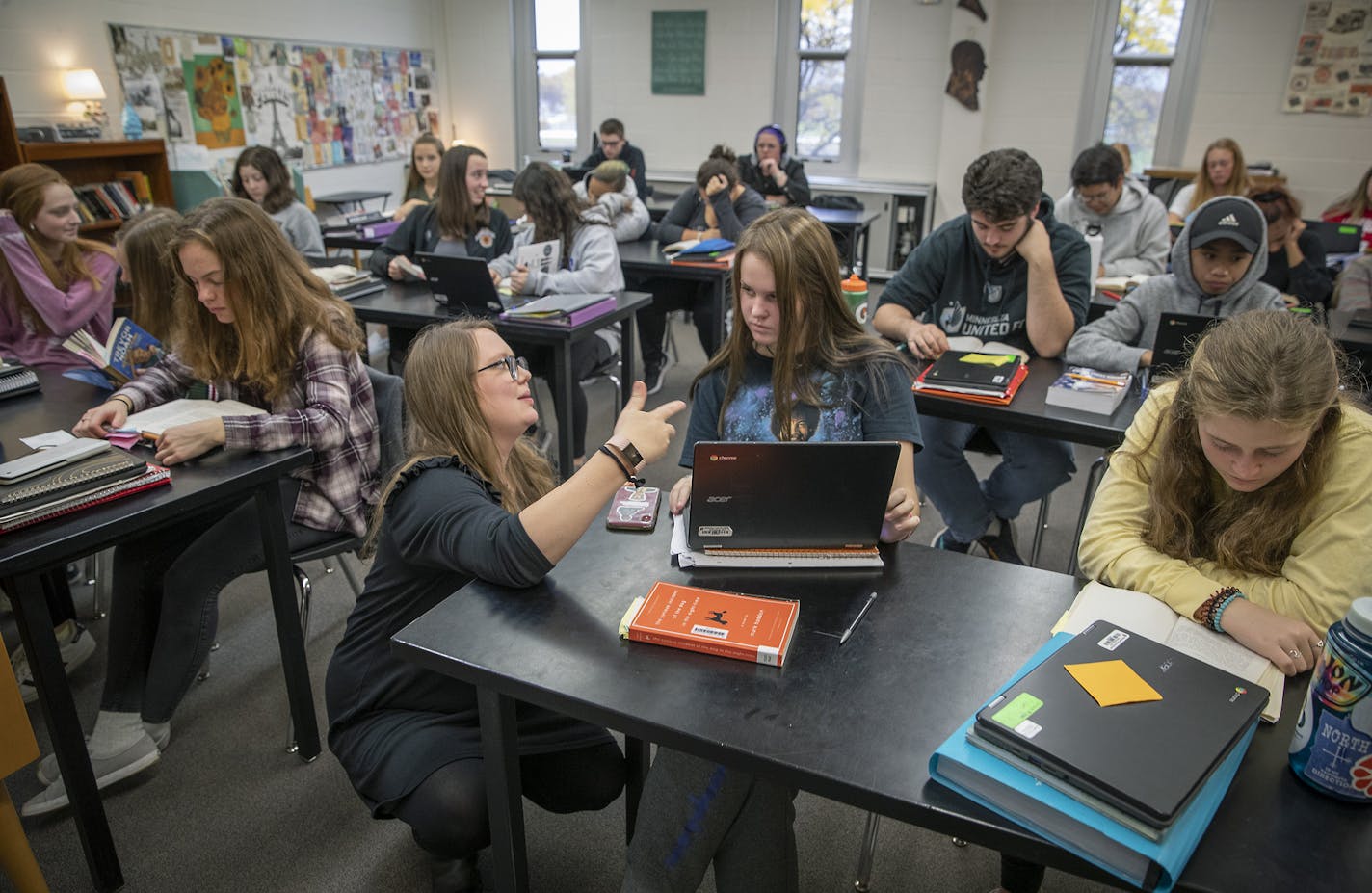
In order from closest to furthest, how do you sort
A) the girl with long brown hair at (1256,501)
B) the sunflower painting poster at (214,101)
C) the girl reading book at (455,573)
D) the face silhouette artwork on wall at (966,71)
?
the girl with long brown hair at (1256,501) → the girl reading book at (455,573) → the sunflower painting poster at (214,101) → the face silhouette artwork on wall at (966,71)

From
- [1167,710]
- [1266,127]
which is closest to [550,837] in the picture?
[1167,710]

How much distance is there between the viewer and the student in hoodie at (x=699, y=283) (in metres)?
4.64

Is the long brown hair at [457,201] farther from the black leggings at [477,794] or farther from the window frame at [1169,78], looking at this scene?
the window frame at [1169,78]

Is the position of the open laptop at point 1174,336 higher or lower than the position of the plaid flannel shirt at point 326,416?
higher

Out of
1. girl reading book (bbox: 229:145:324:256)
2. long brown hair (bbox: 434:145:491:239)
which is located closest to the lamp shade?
girl reading book (bbox: 229:145:324:256)

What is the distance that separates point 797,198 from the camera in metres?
6.02

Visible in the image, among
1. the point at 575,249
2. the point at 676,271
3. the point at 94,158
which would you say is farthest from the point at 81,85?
the point at 676,271

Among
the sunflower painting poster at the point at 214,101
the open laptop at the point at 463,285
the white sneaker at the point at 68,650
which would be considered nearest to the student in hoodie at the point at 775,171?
the open laptop at the point at 463,285

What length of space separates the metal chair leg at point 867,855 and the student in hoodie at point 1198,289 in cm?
136

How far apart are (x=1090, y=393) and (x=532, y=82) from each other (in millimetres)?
7082

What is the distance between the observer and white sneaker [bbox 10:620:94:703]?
2295mm

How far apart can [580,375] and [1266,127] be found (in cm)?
523

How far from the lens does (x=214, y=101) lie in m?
5.90

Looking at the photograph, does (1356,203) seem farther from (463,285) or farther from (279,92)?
(279,92)
